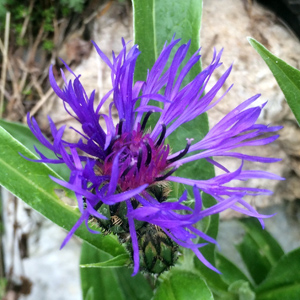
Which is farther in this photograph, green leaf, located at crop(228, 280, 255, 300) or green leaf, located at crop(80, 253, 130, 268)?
green leaf, located at crop(228, 280, 255, 300)

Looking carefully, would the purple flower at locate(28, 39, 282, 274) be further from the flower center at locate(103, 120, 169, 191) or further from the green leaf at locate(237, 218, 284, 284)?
the green leaf at locate(237, 218, 284, 284)

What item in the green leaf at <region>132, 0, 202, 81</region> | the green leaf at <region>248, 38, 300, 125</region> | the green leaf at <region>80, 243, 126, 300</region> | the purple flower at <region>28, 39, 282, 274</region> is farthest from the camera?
the green leaf at <region>80, 243, 126, 300</region>

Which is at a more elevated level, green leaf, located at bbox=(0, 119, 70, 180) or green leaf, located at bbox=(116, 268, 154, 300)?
green leaf, located at bbox=(0, 119, 70, 180)

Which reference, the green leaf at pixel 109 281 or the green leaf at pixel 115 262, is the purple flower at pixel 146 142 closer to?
the green leaf at pixel 115 262

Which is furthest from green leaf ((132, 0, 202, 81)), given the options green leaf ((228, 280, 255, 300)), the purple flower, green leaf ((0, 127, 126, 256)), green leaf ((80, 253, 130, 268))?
green leaf ((228, 280, 255, 300))

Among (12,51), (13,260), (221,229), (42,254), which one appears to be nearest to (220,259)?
(221,229)

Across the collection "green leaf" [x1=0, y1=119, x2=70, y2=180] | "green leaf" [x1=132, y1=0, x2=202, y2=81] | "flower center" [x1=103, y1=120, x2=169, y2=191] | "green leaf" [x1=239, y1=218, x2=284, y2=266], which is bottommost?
"green leaf" [x1=0, y1=119, x2=70, y2=180]

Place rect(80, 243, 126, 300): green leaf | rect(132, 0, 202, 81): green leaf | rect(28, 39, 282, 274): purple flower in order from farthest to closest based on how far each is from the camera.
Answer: rect(80, 243, 126, 300): green leaf < rect(132, 0, 202, 81): green leaf < rect(28, 39, 282, 274): purple flower
